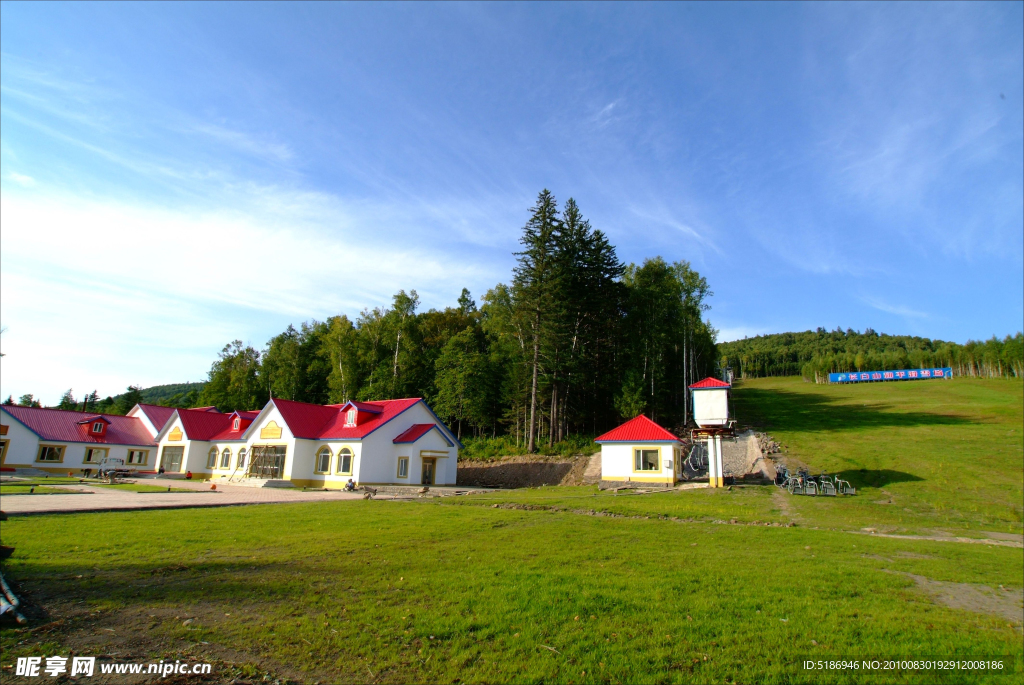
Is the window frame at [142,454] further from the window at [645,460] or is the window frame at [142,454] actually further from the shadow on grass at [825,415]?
the shadow on grass at [825,415]

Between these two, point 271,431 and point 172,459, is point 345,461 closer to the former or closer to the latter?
point 271,431

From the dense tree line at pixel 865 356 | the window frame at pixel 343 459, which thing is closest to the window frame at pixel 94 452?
the window frame at pixel 343 459

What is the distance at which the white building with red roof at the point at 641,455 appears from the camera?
95.1 ft

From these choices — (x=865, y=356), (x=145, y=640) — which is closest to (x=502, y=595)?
(x=145, y=640)

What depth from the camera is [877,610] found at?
7027 millimetres

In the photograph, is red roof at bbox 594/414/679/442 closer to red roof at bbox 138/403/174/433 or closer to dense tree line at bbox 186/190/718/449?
dense tree line at bbox 186/190/718/449

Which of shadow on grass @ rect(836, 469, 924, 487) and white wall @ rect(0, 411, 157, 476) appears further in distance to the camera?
white wall @ rect(0, 411, 157, 476)

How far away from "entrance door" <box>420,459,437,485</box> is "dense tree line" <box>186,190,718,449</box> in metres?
7.98

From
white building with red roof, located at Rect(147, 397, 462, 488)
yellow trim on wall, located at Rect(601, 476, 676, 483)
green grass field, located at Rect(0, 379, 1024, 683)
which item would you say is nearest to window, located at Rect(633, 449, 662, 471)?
yellow trim on wall, located at Rect(601, 476, 676, 483)

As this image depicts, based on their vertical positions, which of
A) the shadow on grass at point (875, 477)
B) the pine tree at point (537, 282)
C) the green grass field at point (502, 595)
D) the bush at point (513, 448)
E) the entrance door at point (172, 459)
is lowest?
the entrance door at point (172, 459)

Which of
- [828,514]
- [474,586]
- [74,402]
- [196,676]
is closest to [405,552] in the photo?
[474,586]

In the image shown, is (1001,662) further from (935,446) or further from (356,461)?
(935,446)

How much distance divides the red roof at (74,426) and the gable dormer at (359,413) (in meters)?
23.6

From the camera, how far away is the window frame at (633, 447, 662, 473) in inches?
1155
